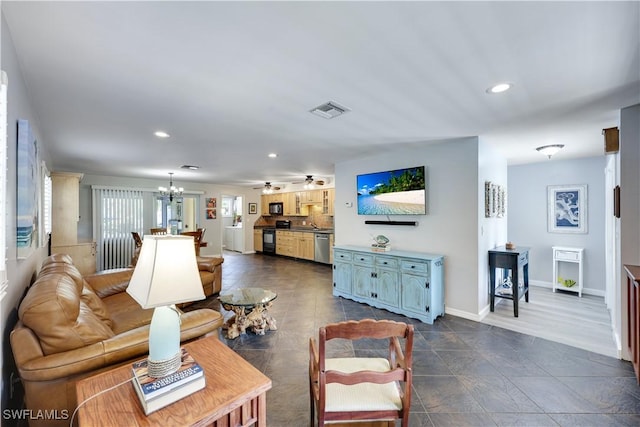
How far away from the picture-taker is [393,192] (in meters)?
4.26

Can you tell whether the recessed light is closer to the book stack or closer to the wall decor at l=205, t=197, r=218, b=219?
the book stack

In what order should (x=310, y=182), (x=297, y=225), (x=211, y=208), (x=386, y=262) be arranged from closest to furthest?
(x=386, y=262) → (x=310, y=182) → (x=211, y=208) → (x=297, y=225)

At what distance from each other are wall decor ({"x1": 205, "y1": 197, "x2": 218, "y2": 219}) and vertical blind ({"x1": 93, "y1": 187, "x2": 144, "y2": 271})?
1.77 meters

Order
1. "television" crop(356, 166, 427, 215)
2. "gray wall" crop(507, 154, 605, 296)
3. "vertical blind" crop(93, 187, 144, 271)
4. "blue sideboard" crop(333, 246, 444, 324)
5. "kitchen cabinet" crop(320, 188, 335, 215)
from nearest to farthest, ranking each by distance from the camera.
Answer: "blue sideboard" crop(333, 246, 444, 324) < "television" crop(356, 166, 427, 215) < "gray wall" crop(507, 154, 605, 296) < "vertical blind" crop(93, 187, 144, 271) < "kitchen cabinet" crop(320, 188, 335, 215)

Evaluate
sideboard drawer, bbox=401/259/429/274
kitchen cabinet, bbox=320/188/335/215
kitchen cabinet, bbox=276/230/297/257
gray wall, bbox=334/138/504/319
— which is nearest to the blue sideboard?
sideboard drawer, bbox=401/259/429/274

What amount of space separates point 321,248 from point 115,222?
536 cm

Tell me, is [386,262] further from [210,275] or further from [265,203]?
[265,203]

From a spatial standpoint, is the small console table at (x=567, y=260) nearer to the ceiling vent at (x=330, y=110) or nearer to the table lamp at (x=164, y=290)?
the ceiling vent at (x=330, y=110)

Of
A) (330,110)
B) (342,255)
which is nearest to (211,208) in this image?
(342,255)

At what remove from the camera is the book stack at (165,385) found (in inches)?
42.7

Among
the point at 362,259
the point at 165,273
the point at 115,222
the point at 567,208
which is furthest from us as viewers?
the point at 115,222

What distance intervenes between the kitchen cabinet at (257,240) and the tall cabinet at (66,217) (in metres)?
4.98

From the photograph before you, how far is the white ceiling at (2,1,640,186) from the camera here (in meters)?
1.36

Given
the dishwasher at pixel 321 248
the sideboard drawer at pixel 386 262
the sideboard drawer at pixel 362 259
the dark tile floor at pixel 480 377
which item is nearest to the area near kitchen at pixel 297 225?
the dishwasher at pixel 321 248
